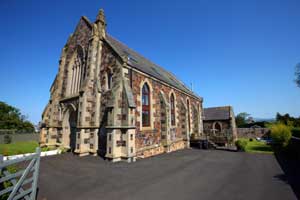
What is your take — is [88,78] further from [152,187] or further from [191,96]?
[191,96]

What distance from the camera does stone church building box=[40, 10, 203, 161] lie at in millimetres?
10359

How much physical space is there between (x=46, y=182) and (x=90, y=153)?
18.2ft

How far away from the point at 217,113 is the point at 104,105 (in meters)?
24.6

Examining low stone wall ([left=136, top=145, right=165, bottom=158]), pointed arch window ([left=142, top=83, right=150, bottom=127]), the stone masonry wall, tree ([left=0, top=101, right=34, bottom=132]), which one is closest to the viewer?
low stone wall ([left=136, top=145, right=165, bottom=158])

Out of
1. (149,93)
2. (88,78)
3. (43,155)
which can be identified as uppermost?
(88,78)

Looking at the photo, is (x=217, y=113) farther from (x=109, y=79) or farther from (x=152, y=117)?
(x=109, y=79)

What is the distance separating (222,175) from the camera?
7.36 meters

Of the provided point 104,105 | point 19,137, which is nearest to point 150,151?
point 104,105

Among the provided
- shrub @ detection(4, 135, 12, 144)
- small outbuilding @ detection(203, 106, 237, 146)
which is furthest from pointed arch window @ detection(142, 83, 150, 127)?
shrub @ detection(4, 135, 12, 144)

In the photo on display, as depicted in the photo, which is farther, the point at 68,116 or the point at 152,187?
the point at 68,116

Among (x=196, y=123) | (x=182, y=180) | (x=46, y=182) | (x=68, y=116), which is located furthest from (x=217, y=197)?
(x=196, y=123)

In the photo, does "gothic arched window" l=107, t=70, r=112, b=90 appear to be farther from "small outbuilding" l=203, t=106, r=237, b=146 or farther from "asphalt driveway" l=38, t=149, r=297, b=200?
"small outbuilding" l=203, t=106, r=237, b=146

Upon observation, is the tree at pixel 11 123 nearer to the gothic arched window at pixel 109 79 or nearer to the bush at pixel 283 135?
the gothic arched window at pixel 109 79

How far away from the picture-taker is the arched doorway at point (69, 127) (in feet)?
46.3
